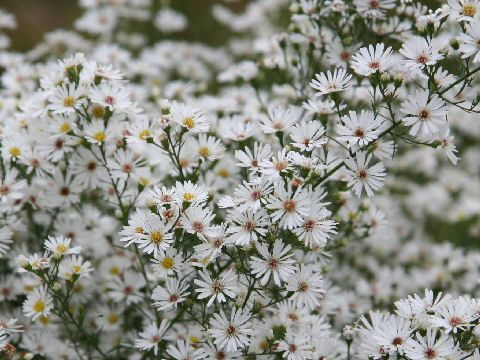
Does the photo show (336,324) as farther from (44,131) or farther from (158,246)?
(44,131)

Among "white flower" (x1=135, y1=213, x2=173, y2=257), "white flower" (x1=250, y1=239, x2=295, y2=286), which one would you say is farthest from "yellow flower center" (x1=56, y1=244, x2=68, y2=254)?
"white flower" (x1=250, y1=239, x2=295, y2=286)

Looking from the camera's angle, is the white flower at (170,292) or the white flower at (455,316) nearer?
the white flower at (455,316)

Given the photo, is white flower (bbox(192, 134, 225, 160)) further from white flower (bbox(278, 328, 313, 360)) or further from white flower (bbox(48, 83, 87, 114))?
white flower (bbox(278, 328, 313, 360))

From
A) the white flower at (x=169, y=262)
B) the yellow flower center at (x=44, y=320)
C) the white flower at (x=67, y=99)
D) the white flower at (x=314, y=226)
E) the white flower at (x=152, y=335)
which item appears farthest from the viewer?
the yellow flower center at (x=44, y=320)

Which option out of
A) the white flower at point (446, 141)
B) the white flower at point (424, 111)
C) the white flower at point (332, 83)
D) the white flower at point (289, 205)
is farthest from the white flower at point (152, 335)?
the white flower at point (446, 141)

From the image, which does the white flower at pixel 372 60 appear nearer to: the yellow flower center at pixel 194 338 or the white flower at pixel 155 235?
the white flower at pixel 155 235

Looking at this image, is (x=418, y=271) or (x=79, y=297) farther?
(x=418, y=271)

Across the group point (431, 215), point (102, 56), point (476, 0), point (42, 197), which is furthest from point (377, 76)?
point (431, 215)

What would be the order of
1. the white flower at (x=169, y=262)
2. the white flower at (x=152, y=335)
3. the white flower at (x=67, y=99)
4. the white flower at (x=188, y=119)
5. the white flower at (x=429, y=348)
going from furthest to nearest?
1. the white flower at (x=67, y=99)
2. the white flower at (x=188, y=119)
3. the white flower at (x=152, y=335)
4. the white flower at (x=169, y=262)
5. the white flower at (x=429, y=348)
